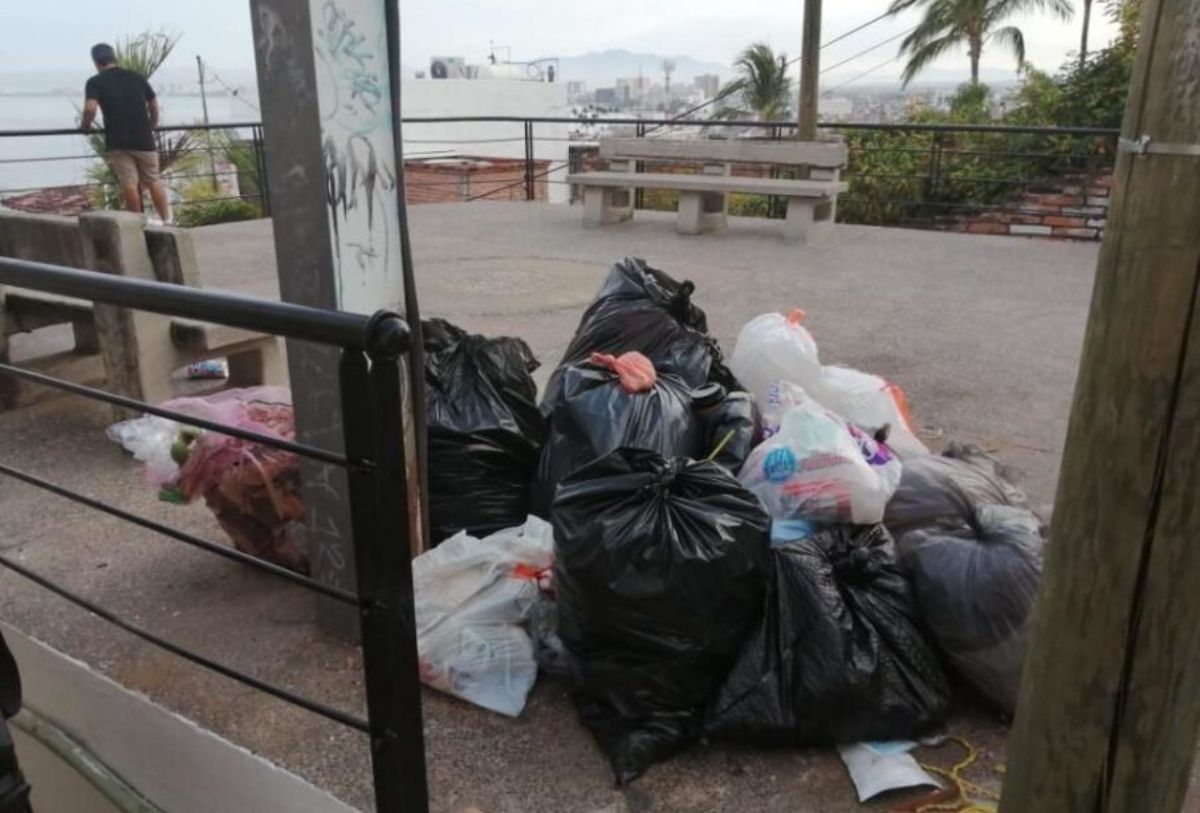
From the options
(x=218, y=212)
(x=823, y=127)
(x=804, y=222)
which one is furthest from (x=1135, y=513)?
(x=218, y=212)

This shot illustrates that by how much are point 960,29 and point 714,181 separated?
15.8 metres

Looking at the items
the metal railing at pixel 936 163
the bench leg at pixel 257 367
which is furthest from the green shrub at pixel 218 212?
the bench leg at pixel 257 367

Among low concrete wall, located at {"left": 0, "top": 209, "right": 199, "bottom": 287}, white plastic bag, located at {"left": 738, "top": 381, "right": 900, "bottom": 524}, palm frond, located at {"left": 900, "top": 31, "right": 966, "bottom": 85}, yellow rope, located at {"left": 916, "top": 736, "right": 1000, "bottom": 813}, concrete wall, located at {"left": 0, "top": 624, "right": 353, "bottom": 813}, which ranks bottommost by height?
concrete wall, located at {"left": 0, "top": 624, "right": 353, "bottom": 813}

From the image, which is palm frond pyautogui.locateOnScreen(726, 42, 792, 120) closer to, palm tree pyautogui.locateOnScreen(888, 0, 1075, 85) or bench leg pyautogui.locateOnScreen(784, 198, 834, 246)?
palm tree pyautogui.locateOnScreen(888, 0, 1075, 85)

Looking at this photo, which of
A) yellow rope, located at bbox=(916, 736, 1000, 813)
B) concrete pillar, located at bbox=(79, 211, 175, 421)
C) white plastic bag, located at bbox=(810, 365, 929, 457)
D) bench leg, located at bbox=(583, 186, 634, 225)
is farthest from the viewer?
bench leg, located at bbox=(583, 186, 634, 225)

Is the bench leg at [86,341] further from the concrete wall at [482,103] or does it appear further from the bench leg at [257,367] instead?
the concrete wall at [482,103]

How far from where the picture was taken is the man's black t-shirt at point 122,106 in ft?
25.9

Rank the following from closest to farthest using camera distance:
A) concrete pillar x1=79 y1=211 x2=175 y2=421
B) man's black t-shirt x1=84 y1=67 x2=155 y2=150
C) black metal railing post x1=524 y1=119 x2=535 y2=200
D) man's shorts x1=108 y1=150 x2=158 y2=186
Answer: concrete pillar x1=79 y1=211 x2=175 y2=421
man's black t-shirt x1=84 y1=67 x2=155 y2=150
man's shorts x1=108 y1=150 x2=158 y2=186
black metal railing post x1=524 y1=119 x2=535 y2=200

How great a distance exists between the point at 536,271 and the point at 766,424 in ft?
13.6

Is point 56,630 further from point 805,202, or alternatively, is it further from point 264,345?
point 805,202

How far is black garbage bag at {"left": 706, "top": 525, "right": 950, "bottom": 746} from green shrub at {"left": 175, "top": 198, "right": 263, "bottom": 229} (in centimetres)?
1141

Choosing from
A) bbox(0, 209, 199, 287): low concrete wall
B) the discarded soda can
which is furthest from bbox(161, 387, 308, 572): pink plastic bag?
the discarded soda can

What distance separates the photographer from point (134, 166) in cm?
831

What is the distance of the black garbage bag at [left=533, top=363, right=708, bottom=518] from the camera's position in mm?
2602
